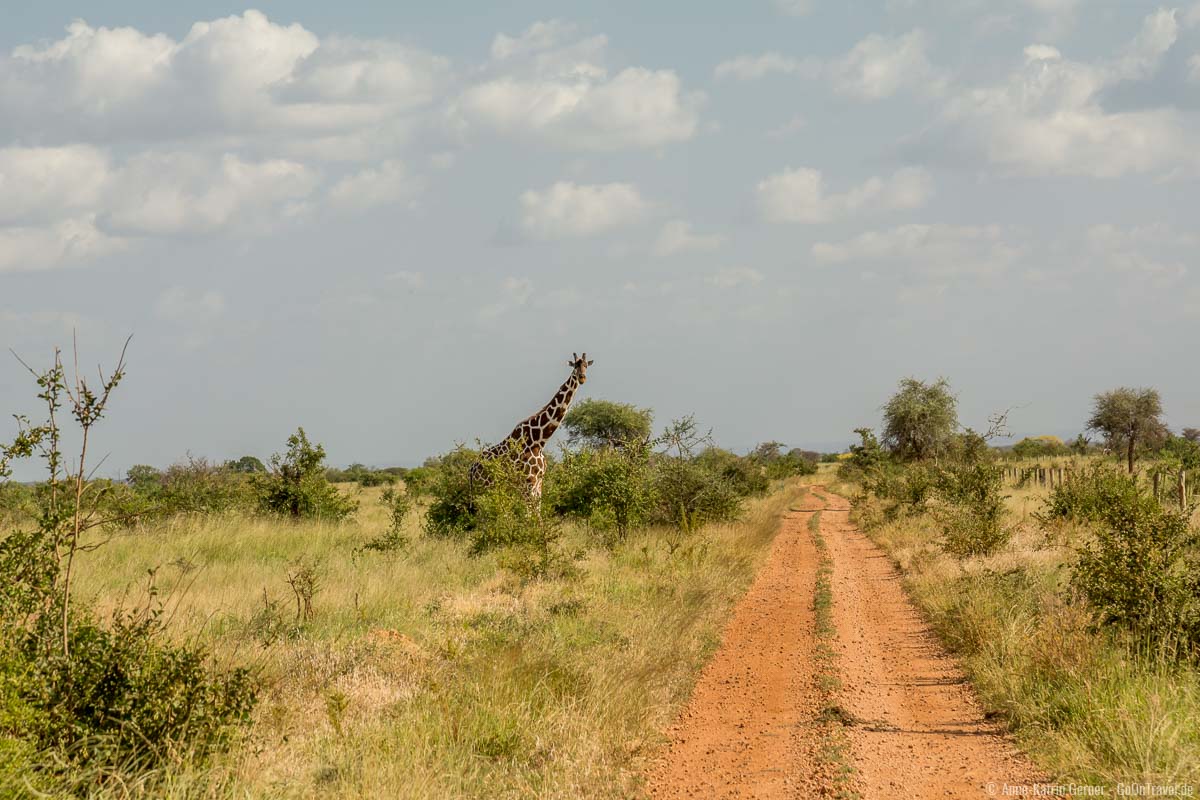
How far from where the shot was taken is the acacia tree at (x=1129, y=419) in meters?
52.7

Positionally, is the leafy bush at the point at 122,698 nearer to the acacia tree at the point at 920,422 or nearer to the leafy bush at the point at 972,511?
the leafy bush at the point at 972,511

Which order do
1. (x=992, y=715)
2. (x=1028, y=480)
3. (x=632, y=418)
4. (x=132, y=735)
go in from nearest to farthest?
1. (x=132, y=735)
2. (x=992, y=715)
3. (x=1028, y=480)
4. (x=632, y=418)

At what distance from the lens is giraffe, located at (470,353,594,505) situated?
19.9 meters

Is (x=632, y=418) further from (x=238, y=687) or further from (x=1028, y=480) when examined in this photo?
(x=238, y=687)

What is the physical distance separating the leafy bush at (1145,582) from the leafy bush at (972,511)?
6132 millimetres

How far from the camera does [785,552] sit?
18.4 meters

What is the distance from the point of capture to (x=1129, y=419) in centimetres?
5288

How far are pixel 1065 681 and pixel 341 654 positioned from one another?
575 cm

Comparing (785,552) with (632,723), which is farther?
(785,552)

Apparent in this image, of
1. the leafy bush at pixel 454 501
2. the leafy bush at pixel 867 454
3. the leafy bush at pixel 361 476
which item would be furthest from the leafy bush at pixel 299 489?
the leafy bush at pixel 361 476

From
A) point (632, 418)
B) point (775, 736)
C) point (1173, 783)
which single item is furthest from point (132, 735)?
point (632, 418)

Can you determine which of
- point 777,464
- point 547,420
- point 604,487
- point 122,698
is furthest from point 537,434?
point 777,464

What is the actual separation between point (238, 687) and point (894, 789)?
13.1ft

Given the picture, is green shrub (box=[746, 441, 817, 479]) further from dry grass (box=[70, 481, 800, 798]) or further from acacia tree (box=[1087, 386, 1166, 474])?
dry grass (box=[70, 481, 800, 798])
